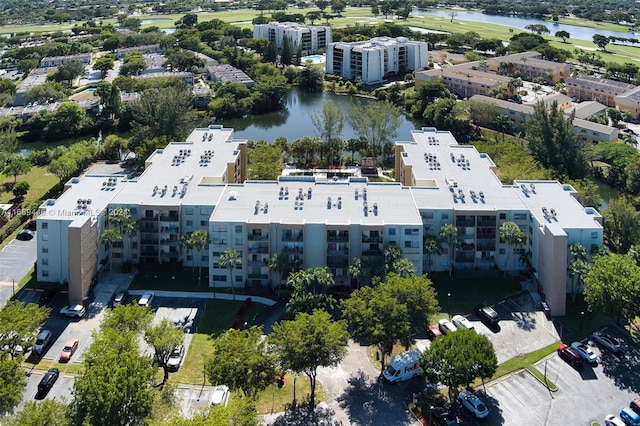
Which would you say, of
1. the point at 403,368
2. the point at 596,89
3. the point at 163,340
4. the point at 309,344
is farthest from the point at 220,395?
the point at 596,89

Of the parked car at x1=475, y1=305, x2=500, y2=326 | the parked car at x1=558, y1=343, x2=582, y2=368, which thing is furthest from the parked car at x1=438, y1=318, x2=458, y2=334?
the parked car at x1=558, y1=343, x2=582, y2=368

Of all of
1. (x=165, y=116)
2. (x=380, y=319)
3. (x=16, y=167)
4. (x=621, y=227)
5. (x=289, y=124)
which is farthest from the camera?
(x=289, y=124)

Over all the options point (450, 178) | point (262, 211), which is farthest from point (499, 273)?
point (262, 211)

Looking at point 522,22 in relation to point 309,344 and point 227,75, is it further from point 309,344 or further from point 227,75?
point 309,344

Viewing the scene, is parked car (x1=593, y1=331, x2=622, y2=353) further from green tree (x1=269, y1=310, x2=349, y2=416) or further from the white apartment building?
green tree (x1=269, y1=310, x2=349, y2=416)

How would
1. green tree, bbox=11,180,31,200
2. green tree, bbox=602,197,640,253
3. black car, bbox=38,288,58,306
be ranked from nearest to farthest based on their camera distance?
black car, bbox=38,288,58,306
green tree, bbox=602,197,640,253
green tree, bbox=11,180,31,200

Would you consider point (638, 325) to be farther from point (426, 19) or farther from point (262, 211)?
point (426, 19)
